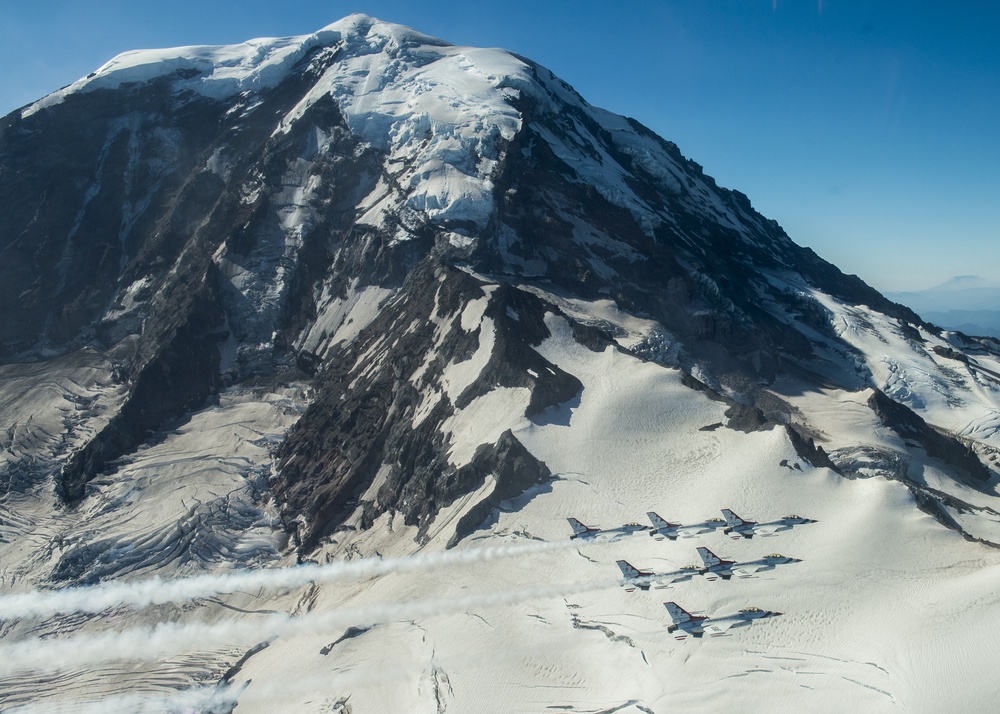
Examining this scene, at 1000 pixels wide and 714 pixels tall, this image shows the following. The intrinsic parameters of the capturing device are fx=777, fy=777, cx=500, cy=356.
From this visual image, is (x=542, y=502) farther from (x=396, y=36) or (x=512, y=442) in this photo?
(x=396, y=36)

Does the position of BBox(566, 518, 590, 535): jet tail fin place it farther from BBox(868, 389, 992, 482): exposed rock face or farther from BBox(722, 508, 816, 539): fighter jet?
BBox(868, 389, 992, 482): exposed rock face

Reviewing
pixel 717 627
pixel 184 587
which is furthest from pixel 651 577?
pixel 184 587

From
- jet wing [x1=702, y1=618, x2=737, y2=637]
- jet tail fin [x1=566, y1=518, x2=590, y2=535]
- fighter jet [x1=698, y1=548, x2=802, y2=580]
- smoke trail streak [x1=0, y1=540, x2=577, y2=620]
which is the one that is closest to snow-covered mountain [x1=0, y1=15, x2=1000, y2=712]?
smoke trail streak [x1=0, y1=540, x2=577, y2=620]

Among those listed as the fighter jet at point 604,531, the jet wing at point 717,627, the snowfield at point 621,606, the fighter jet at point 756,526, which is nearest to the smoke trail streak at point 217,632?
the snowfield at point 621,606

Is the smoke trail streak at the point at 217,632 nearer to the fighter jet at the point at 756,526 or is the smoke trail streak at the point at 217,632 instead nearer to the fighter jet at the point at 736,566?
the fighter jet at the point at 736,566

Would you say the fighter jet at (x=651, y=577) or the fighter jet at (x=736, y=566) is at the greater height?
the fighter jet at (x=736, y=566)

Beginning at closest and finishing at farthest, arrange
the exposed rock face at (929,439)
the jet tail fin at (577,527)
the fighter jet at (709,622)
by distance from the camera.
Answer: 1. the fighter jet at (709,622)
2. the jet tail fin at (577,527)
3. the exposed rock face at (929,439)

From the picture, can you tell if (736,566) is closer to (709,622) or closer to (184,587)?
(709,622)
